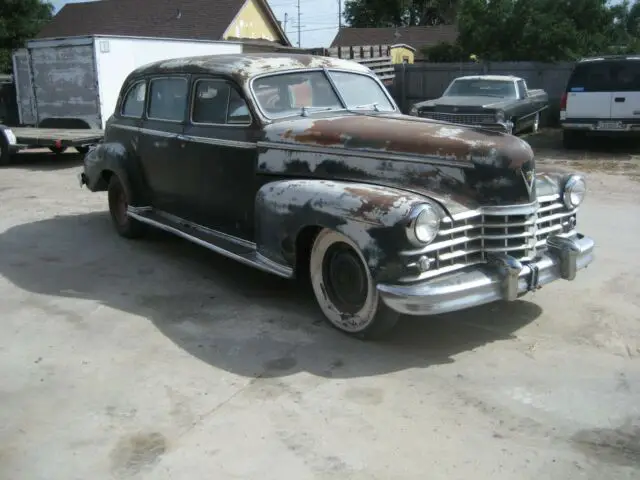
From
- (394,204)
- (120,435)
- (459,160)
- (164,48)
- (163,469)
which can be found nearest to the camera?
(163,469)

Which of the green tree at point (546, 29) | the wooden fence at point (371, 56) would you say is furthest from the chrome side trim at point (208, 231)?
the green tree at point (546, 29)

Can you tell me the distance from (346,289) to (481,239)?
3.22ft

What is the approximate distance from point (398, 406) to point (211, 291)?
2.52m

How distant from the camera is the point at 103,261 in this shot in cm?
696

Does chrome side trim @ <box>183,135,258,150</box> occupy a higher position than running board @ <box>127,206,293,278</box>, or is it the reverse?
chrome side trim @ <box>183,135,258,150</box>

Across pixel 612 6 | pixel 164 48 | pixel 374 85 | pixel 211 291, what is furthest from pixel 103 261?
pixel 612 6

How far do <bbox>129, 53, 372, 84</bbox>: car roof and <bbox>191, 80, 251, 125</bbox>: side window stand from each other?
0.12 metres

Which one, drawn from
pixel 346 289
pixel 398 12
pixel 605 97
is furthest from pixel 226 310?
pixel 398 12

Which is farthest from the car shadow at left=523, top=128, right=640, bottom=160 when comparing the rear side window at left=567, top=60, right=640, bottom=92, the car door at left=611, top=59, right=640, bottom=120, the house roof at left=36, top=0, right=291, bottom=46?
the house roof at left=36, top=0, right=291, bottom=46

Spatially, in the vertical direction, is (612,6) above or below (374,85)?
above

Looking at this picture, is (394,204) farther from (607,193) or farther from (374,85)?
(607,193)

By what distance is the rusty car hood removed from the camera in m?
4.61

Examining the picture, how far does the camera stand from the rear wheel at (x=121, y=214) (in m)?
7.63

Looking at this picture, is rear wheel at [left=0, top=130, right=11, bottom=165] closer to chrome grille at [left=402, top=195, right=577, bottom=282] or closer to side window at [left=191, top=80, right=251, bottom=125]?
side window at [left=191, top=80, right=251, bottom=125]
